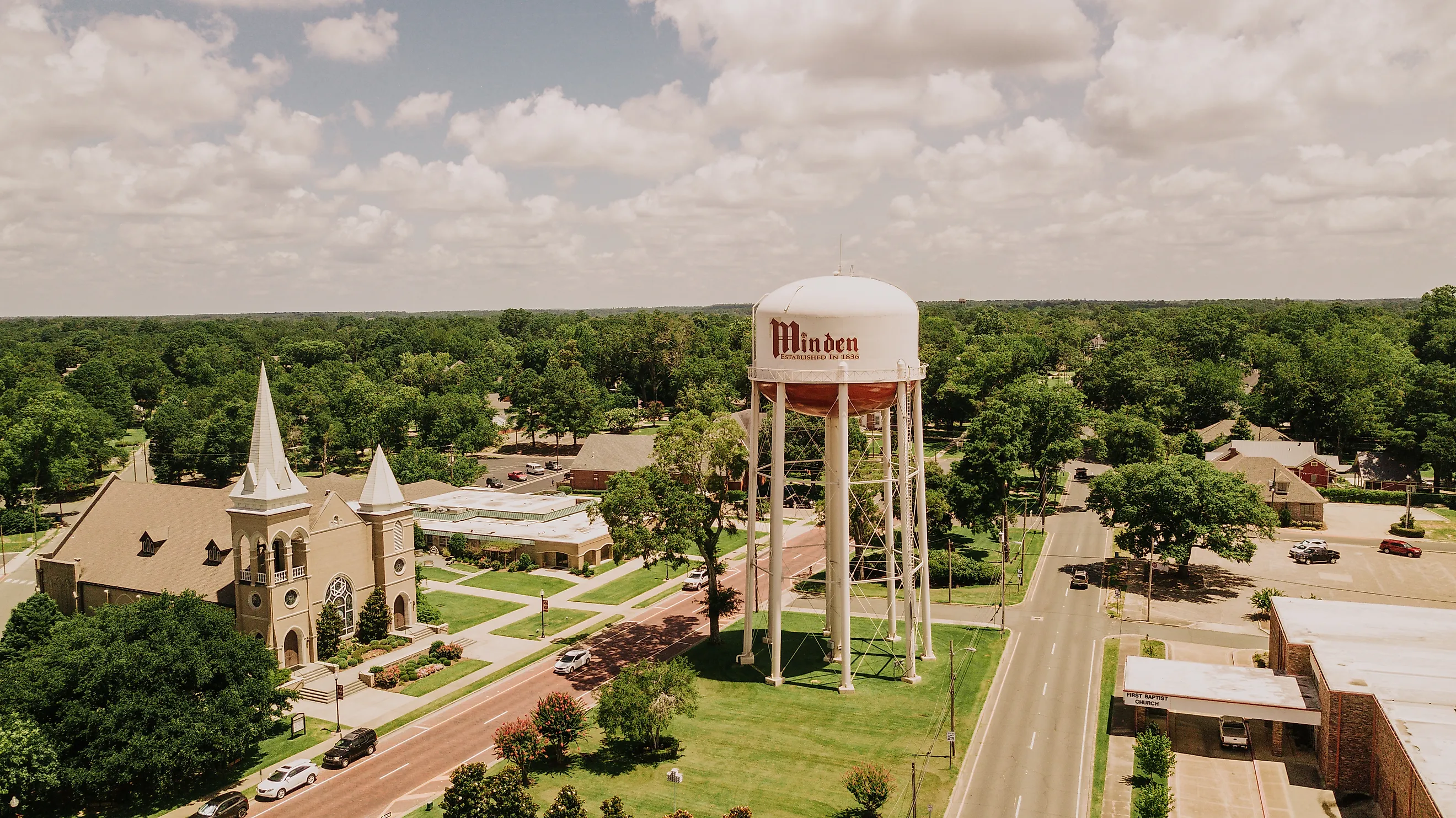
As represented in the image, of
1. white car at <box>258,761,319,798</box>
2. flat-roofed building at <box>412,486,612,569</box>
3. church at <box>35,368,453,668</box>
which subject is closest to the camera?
white car at <box>258,761,319,798</box>

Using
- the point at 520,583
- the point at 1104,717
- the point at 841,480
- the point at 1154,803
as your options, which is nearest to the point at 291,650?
the point at 520,583

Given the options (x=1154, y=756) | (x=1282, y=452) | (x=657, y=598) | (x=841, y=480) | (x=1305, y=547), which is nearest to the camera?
(x=1154, y=756)

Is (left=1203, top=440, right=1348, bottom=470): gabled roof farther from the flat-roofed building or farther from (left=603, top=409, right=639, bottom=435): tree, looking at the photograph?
(left=603, top=409, right=639, bottom=435): tree

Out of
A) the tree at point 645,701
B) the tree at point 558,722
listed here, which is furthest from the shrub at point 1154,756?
the tree at point 558,722

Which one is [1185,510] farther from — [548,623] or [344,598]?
[344,598]

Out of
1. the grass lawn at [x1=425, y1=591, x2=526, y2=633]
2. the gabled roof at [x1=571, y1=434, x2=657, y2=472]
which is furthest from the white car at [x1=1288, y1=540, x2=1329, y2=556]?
A: the gabled roof at [x1=571, y1=434, x2=657, y2=472]

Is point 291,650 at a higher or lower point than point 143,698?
lower

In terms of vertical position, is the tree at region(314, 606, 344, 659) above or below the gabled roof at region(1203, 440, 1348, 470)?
below

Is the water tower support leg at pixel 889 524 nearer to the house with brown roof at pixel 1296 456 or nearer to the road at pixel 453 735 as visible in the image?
the road at pixel 453 735
